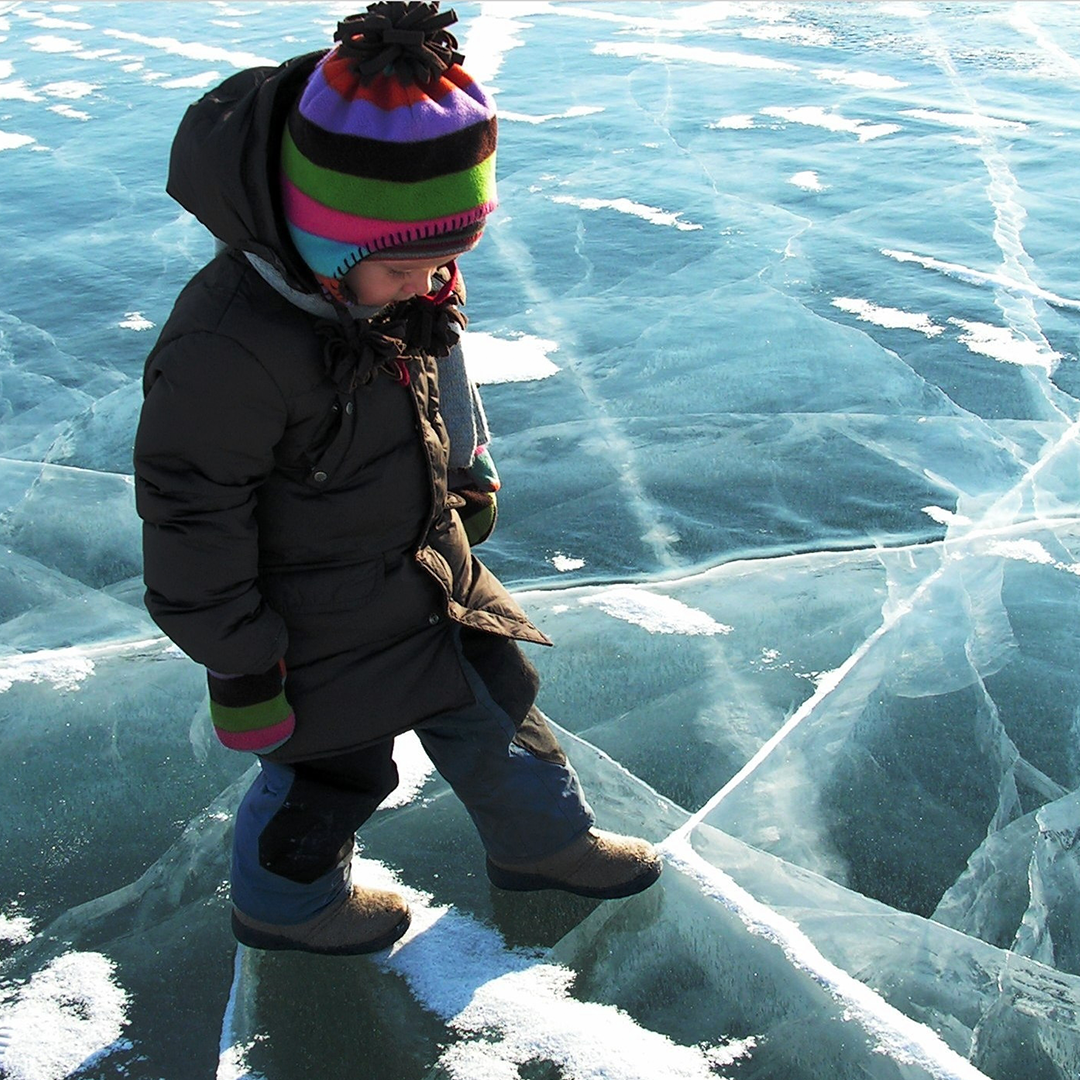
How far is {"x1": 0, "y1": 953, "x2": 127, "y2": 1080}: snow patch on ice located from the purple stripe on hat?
3.72 feet

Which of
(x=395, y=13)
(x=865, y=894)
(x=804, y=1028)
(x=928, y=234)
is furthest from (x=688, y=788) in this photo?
(x=928, y=234)

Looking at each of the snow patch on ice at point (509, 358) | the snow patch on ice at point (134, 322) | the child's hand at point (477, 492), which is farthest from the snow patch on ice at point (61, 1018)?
the snow patch on ice at point (134, 322)

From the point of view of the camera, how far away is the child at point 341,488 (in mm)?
1273

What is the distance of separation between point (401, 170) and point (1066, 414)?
2.30m

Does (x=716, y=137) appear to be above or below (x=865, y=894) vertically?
above

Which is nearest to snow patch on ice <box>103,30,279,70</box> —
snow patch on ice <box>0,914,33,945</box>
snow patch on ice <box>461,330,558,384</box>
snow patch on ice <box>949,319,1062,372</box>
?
snow patch on ice <box>461,330,558,384</box>

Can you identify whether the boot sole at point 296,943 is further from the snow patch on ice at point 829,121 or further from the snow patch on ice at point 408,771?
the snow patch on ice at point 829,121

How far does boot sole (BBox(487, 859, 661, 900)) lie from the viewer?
1.75 meters

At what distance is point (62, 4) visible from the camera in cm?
869

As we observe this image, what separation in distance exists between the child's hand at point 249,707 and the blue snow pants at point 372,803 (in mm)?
146

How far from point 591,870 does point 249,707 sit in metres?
0.56

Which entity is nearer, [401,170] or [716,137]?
[401,170]

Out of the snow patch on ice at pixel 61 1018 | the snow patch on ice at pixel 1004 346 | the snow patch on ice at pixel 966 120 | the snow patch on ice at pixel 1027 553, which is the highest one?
the snow patch on ice at pixel 966 120

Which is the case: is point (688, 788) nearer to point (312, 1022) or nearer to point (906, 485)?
point (312, 1022)
